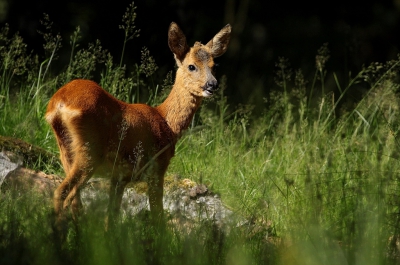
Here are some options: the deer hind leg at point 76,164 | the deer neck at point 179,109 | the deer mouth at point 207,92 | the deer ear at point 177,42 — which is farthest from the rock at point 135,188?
the deer ear at point 177,42

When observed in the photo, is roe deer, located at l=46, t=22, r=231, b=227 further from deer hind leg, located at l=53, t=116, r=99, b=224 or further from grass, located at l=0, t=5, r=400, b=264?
grass, located at l=0, t=5, r=400, b=264

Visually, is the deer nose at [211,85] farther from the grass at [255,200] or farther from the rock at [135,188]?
the rock at [135,188]

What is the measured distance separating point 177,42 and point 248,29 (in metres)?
6.21

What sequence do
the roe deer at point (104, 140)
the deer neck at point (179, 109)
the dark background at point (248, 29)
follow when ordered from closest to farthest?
the roe deer at point (104, 140) → the deer neck at point (179, 109) → the dark background at point (248, 29)

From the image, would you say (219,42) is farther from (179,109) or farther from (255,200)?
(255,200)

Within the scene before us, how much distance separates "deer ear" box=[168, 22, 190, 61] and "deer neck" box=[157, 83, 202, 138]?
0.28m

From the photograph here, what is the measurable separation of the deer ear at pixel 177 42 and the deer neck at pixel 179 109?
0.28m

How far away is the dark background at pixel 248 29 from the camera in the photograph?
8383 mm

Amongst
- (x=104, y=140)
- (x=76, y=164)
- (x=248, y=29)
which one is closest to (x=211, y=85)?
(x=104, y=140)

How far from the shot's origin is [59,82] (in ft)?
23.6

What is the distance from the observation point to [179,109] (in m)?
5.67

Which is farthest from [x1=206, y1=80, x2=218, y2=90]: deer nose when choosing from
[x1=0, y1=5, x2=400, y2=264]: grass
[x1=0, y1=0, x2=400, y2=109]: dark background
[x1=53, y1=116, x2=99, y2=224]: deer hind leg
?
[x1=0, y1=0, x2=400, y2=109]: dark background

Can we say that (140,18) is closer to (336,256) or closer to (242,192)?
(242,192)

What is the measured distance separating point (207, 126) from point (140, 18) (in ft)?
6.56
